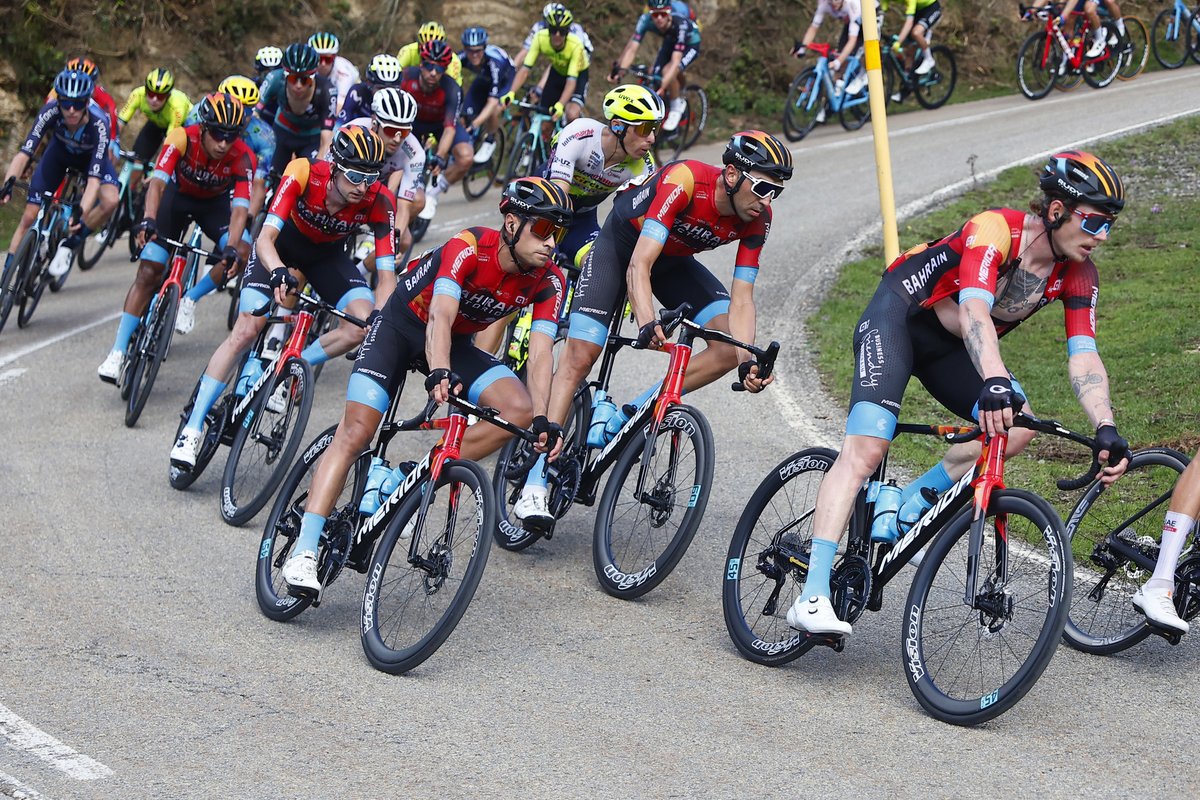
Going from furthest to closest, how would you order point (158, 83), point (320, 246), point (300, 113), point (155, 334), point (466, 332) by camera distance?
point (300, 113)
point (158, 83)
point (155, 334)
point (320, 246)
point (466, 332)

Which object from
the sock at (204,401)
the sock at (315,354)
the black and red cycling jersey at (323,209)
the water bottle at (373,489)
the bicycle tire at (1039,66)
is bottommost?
the sock at (204,401)

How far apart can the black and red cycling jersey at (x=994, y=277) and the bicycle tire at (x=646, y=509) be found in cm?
120

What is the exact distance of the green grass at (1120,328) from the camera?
30.1 feet

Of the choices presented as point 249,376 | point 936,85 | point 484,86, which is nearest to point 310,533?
point 249,376

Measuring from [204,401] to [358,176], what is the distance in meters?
1.75

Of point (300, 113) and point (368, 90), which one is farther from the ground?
point (368, 90)

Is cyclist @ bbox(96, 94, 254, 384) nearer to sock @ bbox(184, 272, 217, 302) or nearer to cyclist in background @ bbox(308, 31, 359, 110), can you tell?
sock @ bbox(184, 272, 217, 302)

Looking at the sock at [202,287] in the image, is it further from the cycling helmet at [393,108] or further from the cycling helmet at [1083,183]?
the cycling helmet at [1083,183]

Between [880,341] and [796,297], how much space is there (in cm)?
734

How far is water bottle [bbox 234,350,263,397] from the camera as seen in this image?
28.2ft

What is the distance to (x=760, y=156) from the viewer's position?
689 cm

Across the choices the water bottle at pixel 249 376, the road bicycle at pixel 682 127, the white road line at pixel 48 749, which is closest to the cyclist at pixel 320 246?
the water bottle at pixel 249 376

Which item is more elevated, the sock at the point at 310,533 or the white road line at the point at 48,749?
the sock at the point at 310,533

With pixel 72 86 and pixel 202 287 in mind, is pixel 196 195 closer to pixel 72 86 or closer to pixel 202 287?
pixel 202 287
